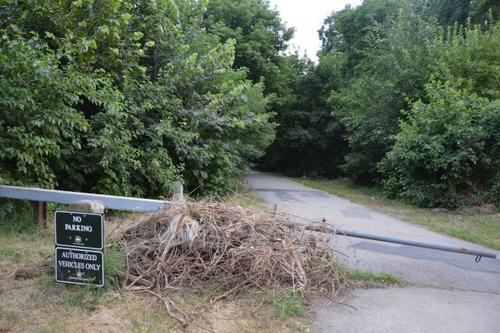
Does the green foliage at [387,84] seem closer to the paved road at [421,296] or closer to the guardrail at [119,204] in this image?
the paved road at [421,296]

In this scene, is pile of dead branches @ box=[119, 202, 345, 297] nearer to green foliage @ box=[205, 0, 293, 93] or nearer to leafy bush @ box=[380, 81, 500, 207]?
leafy bush @ box=[380, 81, 500, 207]

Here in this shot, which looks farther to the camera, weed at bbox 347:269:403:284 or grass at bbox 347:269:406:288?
weed at bbox 347:269:403:284

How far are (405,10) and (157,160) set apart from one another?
54.1 feet

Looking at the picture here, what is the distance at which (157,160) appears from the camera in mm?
9961

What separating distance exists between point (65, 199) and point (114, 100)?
2566 millimetres

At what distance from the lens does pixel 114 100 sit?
28.5ft

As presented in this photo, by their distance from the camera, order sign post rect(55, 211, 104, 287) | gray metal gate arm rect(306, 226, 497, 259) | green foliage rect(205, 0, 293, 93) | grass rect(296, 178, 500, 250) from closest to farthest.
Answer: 1. sign post rect(55, 211, 104, 287)
2. gray metal gate arm rect(306, 226, 497, 259)
3. grass rect(296, 178, 500, 250)
4. green foliage rect(205, 0, 293, 93)

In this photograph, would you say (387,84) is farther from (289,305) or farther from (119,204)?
(289,305)

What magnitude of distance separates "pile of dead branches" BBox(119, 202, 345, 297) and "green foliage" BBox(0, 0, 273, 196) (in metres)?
2.93

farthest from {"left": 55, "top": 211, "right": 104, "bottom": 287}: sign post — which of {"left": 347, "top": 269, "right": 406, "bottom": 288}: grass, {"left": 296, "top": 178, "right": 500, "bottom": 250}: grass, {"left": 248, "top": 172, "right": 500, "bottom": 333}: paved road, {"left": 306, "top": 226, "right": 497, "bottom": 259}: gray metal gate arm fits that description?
{"left": 296, "top": 178, "right": 500, "bottom": 250}: grass

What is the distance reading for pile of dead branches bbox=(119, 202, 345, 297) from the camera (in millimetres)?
5173

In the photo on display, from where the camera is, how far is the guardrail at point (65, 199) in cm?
631

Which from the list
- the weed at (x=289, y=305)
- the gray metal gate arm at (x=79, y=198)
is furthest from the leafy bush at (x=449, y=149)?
the weed at (x=289, y=305)

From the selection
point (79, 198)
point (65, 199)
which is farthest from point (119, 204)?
point (65, 199)
